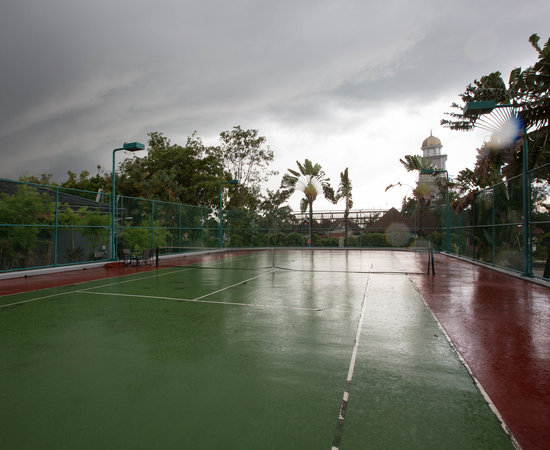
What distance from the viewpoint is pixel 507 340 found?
18.0ft

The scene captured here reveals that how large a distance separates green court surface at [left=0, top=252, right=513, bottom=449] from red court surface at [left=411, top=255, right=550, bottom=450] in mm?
245

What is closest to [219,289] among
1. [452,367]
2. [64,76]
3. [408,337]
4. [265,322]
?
[265,322]

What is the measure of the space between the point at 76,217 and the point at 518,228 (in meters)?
19.2

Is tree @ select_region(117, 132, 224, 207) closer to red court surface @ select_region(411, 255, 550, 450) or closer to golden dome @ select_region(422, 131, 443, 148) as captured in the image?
red court surface @ select_region(411, 255, 550, 450)

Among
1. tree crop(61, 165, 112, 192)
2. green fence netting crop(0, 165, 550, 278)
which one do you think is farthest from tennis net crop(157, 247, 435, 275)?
tree crop(61, 165, 112, 192)

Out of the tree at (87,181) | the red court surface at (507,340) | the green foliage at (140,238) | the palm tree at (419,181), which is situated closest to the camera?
the red court surface at (507,340)

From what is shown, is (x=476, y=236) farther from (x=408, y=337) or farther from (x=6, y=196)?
(x=6, y=196)

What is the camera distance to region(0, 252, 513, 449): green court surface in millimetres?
2875

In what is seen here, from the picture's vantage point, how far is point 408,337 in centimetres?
555

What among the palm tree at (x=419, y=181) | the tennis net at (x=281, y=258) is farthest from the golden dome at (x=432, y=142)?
the tennis net at (x=281, y=258)

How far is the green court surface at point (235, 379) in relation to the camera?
9.43 feet

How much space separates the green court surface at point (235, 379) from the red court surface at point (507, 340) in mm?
245

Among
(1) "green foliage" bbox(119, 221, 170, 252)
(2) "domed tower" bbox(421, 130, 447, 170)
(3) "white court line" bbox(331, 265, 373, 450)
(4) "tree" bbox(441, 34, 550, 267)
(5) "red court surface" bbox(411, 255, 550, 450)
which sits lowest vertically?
(5) "red court surface" bbox(411, 255, 550, 450)

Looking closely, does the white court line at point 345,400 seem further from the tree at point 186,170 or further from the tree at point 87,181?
the tree at point 87,181
